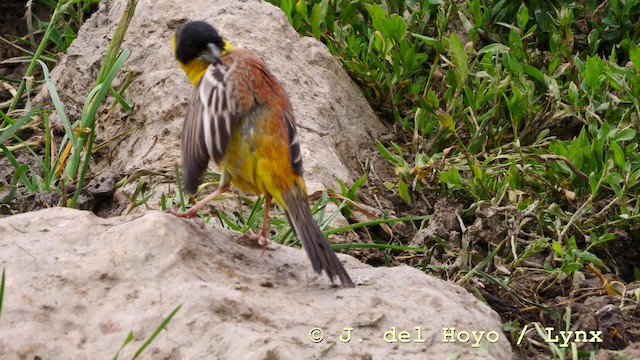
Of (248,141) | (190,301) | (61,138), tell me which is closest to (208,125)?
(248,141)

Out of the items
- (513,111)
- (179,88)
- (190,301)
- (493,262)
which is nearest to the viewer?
(190,301)

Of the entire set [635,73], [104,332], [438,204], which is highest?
[104,332]

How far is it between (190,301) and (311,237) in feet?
2.55

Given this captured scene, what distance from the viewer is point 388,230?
632 centimetres

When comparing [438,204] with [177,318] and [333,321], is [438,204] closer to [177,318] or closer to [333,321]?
[333,321]

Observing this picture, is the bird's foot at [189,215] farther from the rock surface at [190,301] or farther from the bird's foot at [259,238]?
the bird's foot at [259,238]

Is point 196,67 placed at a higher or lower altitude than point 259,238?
higher

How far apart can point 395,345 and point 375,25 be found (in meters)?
3.64

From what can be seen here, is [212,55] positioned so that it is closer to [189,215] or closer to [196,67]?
[196,67]

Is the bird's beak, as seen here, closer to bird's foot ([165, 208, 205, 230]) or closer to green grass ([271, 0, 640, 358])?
bird's foot ([165, 208, 205, 230])

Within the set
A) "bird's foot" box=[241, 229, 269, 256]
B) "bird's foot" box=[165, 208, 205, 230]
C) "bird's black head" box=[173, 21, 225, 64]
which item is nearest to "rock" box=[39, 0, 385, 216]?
"bird's black head" box=[173, 21, 225, 64]

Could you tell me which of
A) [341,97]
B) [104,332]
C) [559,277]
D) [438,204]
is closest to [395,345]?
[104,332]

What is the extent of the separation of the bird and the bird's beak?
98 millimetres

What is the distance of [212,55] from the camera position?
18.0ft
